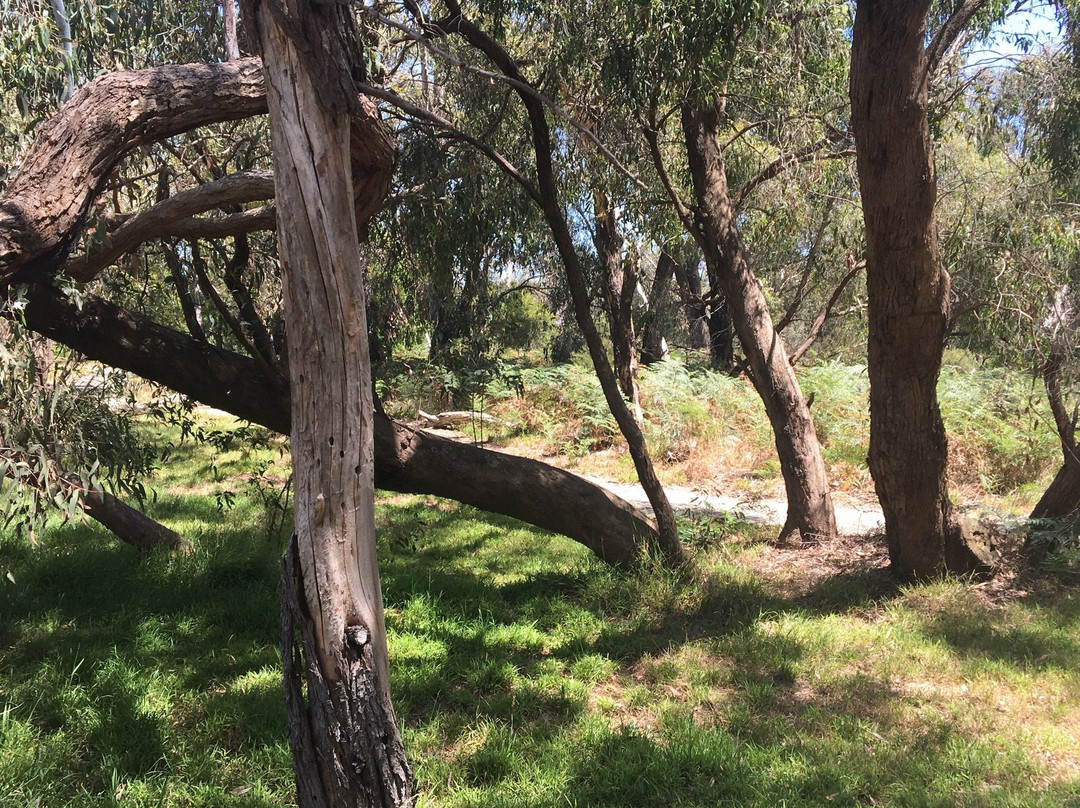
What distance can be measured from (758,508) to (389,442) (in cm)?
500

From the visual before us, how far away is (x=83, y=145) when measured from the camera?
3.69 meters

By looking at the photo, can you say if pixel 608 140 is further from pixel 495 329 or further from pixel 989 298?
pixel 495 329

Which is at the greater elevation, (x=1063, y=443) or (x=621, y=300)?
(x=621, y=300)

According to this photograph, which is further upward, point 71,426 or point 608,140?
point 608,140

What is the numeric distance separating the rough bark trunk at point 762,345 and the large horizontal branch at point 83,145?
4.34 metres

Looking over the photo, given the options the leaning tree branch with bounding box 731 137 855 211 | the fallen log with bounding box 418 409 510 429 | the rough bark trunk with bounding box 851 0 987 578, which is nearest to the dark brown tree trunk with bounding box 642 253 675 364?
the fallen log with bounding box 418 409 510 429

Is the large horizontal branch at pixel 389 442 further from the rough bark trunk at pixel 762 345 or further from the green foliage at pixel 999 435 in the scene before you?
the green foliage at pixel 999 435

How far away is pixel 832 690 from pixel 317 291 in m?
3.59

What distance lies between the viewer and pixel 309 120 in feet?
9.29

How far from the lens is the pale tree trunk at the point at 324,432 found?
9.18 feet

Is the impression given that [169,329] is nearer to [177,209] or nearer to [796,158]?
[177,209]

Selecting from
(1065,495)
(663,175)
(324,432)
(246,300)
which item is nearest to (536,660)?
(324,432)

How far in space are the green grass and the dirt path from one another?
2.04m

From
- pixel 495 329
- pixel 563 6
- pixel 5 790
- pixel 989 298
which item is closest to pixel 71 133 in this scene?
pixel 5 790
